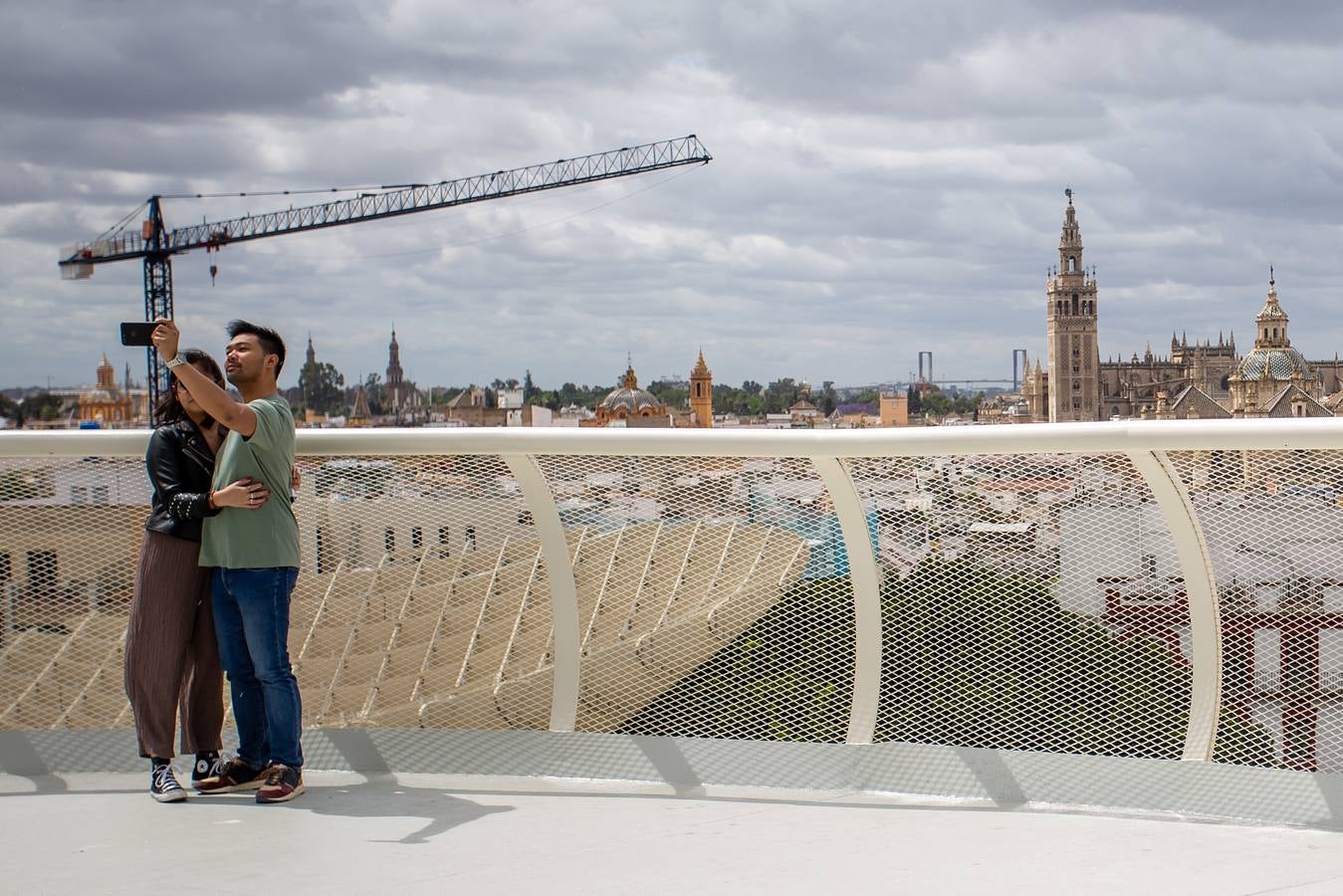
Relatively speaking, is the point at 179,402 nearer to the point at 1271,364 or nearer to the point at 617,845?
the point at 617,845

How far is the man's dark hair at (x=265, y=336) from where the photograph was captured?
13.1 feet

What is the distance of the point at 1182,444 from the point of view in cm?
338

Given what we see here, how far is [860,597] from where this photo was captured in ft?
12.4

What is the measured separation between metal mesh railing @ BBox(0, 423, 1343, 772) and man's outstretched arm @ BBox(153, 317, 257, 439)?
1.15 ft

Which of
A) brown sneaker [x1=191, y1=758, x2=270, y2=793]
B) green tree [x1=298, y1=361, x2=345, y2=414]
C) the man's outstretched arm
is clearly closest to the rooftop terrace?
brown sneaker [x1=191, y1=758, x2=270, y2=793]

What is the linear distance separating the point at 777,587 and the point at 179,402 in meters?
1.73

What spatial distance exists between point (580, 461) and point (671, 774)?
90 cm

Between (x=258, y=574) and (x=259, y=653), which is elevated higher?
(x=258, y=574)

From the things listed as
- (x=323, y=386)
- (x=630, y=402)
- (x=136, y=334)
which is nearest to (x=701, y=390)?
(x=630, y=402)

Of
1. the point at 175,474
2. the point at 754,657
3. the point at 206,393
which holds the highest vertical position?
the point at 206,393

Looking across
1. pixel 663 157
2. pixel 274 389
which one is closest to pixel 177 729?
pixel 274 389

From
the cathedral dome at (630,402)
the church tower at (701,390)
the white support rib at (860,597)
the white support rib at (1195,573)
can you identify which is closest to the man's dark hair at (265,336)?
the white support rib at (860,597)

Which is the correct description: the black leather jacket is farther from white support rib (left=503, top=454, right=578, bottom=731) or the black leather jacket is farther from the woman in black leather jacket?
white support rib (left=503, top=454, right=578, bottom=731)

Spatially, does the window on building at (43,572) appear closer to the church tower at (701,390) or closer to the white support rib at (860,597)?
the white support rib at (860,597)
